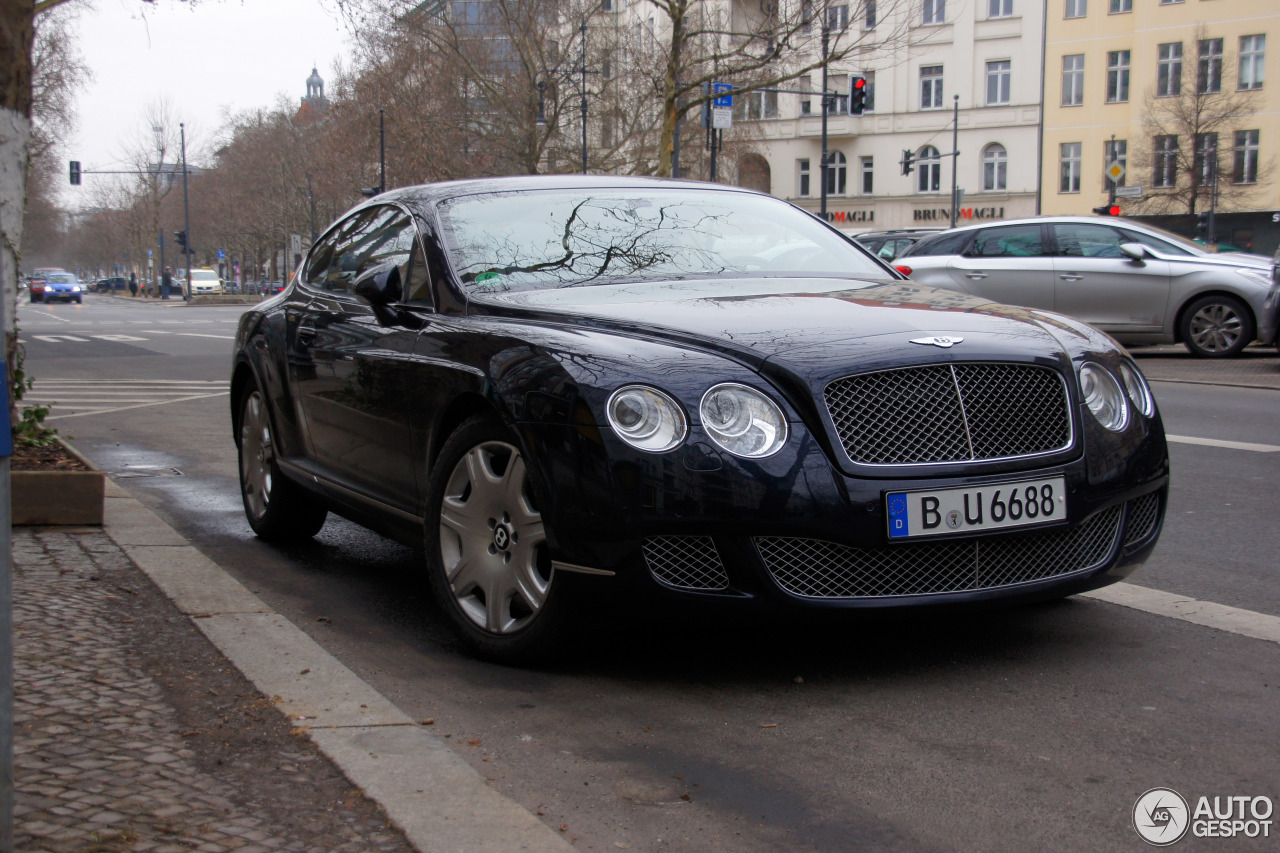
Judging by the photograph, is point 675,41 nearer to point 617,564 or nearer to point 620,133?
point 620,133

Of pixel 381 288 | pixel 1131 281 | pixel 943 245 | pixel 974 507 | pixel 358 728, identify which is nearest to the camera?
pixel 358 728

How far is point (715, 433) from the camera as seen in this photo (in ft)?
11.3

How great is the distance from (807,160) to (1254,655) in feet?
218

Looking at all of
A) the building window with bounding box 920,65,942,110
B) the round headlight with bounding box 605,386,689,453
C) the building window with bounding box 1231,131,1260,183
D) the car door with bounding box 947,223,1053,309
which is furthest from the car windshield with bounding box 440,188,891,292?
the building window with bounding box 920,65,942,110

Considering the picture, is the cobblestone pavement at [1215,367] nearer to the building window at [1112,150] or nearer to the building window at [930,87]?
the building window at [1112,150]

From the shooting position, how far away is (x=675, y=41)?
3219cm

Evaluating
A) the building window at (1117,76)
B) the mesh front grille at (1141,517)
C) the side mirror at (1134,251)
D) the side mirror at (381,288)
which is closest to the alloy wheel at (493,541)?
the side mirror at (381,288)

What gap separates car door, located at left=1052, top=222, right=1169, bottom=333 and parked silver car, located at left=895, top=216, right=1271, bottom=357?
0.01 m

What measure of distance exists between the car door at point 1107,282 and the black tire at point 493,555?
40.2ft

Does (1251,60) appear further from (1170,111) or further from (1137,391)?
(1137,391)

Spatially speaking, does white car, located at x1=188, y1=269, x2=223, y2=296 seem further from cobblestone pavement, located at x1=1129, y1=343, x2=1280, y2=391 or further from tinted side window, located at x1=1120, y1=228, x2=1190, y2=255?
tinted side window, located at x1=1120, y1=228, x2=1190, y2=255

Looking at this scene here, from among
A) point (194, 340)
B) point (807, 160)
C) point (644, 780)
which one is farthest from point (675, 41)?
point (807, 160)

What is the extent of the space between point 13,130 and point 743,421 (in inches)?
160

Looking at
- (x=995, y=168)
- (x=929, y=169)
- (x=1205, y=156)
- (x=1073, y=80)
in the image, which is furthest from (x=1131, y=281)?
(x=929, y=169)
